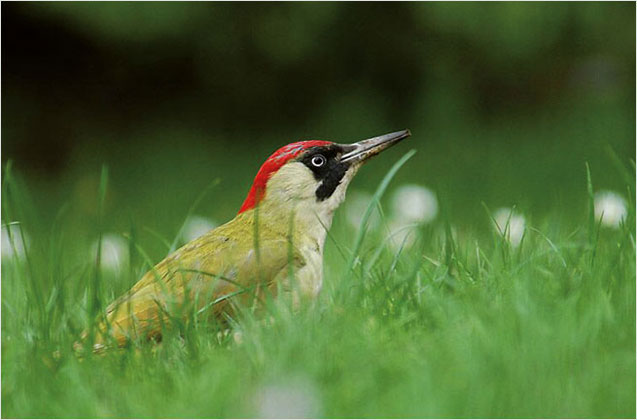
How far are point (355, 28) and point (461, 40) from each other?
0.80 metres

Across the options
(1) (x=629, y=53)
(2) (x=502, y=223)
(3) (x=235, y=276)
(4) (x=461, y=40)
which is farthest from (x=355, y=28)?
(3) (x=235, y=276)

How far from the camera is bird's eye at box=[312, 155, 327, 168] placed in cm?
369

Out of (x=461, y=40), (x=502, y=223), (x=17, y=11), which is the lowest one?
(x=502, y=223)

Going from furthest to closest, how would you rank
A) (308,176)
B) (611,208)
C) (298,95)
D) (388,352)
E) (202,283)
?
1. (298,95)
2. (611,208)
3. (308,176)
4. (202,283)
5. (388,352)

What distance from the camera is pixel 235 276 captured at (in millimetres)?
3139

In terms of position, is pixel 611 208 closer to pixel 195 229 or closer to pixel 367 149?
pixel 367 149

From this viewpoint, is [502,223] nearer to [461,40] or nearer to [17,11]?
[461,40]

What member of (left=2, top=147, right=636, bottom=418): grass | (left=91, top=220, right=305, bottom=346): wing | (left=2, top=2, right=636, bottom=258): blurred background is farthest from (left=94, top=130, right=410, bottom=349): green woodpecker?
(left=2, top=2, right=636, bottom=258): blurred background

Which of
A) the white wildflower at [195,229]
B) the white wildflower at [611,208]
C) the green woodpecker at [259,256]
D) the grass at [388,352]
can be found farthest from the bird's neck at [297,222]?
the white wildflower at [195,229]

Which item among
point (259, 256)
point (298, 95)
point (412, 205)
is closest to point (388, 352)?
point (259, 256)

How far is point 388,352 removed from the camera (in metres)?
2.47

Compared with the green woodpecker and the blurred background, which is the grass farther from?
the blurred background

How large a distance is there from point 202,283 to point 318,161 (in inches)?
32.6

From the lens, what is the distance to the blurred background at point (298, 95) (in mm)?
6906
